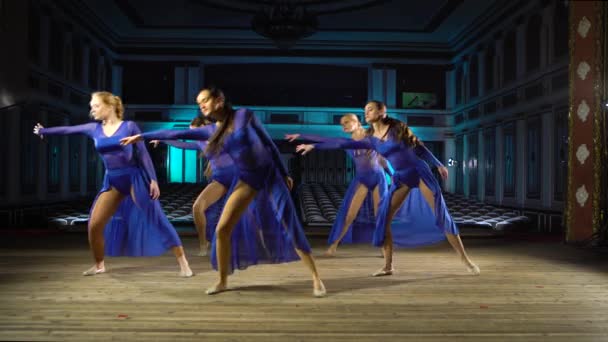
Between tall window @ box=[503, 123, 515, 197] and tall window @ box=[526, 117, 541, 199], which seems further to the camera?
tall window @ box=[503, 123, 515, 197]

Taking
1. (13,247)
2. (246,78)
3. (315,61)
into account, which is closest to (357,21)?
(315,61)

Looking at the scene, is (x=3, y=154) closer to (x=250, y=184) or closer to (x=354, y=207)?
(x=354, y=207)

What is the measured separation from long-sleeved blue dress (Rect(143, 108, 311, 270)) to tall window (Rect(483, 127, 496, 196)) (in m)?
11.2

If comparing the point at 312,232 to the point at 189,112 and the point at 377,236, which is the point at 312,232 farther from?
the point at 189,112

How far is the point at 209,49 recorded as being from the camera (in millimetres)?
17125

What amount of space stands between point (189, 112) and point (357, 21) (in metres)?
5.91

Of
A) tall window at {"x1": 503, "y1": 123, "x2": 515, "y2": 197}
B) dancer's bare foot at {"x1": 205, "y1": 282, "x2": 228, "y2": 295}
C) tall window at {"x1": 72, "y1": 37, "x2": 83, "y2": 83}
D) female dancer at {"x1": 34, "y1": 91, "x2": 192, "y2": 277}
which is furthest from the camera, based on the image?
tall window at {"x1": 72, "y1": 37, "x2": 83, "y2": 83}

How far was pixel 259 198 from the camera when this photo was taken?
369 cm

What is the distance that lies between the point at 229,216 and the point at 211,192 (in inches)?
70.2

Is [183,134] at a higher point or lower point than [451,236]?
higher

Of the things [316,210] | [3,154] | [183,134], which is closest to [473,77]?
[316,210]

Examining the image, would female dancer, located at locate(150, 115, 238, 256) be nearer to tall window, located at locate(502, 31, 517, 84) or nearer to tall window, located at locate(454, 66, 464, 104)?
tall window, located at locate(502, 31, 517, 84)

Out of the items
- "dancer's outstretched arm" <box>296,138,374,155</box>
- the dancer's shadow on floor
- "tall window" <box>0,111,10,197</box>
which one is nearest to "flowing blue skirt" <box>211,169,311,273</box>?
the dancer's shadow on floor

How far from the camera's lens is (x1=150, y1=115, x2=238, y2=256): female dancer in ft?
17.1
